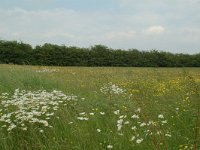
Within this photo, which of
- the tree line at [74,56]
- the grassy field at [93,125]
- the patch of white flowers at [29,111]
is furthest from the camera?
the tree line at [74,56]

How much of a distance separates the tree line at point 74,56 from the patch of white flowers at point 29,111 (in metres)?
32.0

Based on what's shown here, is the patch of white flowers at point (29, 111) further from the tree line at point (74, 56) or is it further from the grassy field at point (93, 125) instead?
the tree line at point (74, 56)

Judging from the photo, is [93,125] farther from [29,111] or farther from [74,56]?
[74,56]

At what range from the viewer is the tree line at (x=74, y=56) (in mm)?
39750

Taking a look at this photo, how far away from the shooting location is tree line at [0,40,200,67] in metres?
39.8

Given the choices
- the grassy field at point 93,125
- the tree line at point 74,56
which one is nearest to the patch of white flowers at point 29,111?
the grassy field at point 93,125

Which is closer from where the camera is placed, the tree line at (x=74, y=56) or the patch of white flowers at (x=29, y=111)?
the patch of white flowers at (x=29, y=111)

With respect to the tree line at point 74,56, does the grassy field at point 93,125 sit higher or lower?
lower

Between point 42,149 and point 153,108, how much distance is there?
2.61 metres

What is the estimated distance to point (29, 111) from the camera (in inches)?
253

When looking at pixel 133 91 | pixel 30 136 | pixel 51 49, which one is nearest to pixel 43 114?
pixel 30 136

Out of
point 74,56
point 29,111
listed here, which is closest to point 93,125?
point 29,111

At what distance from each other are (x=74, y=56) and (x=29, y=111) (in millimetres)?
34044

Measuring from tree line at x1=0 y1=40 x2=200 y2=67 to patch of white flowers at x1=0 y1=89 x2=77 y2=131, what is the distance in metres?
32.0
